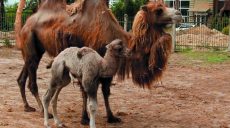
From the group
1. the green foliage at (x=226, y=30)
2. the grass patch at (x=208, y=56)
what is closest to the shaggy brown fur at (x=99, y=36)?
the grass patch at (x=208, y=56)

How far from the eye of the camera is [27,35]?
9.11 meters

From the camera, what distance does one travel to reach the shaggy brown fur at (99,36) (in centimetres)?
787

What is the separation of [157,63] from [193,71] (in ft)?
26.6

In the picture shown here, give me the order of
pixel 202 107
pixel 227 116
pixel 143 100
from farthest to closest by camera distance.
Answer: pixel 143 100 → pixel 202 107 → pixel 227 116

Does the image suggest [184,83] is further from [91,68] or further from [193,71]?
[91,68]

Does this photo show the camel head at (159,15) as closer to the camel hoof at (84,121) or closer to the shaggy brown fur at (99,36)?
the shaggy brown fur at (99,36)

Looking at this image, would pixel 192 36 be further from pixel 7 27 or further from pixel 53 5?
pixel 53 5

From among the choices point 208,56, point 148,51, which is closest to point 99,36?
point 148,51

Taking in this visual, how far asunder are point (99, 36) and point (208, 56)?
1287 centimetres

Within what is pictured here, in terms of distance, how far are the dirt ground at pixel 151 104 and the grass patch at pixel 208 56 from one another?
381 cm

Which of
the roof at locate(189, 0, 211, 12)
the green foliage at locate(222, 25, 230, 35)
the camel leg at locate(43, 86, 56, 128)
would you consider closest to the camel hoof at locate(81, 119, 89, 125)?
the camel leg at locate(43, 86, 56, 128)

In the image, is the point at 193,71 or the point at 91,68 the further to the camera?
the point at 193,71

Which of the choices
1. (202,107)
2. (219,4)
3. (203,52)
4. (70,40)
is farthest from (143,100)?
(219,4)

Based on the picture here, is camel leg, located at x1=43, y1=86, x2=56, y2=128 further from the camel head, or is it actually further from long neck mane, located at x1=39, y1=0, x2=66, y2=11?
long neck mane, located at x1=39, y1=0, x2=66, y2=11
